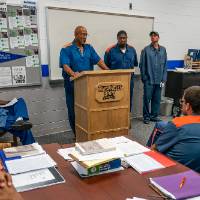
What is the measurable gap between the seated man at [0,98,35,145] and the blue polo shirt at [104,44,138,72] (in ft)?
5.72

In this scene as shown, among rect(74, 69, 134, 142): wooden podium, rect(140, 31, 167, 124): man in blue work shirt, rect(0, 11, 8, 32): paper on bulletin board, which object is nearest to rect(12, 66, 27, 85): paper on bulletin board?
rect(0, 11, 8, 32): paper on bulletin board

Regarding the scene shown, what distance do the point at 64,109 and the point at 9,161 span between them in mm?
2720

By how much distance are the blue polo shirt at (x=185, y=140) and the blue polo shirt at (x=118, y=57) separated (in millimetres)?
2748

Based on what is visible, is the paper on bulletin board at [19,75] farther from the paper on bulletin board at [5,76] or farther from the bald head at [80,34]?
the bald head at [80,34]

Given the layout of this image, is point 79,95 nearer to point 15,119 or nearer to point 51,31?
point 15,119

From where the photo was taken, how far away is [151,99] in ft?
15.8

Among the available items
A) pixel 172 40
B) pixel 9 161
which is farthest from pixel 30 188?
pixel 172 40

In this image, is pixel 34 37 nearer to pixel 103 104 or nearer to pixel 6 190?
pixel 103 104

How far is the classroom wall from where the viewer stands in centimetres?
385

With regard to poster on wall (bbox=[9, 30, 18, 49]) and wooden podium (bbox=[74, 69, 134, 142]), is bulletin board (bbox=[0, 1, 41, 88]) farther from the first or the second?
wooden podium (bbox=[74, 69, 134, 142])

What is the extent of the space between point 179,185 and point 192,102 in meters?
0.68

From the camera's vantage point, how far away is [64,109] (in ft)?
13.9

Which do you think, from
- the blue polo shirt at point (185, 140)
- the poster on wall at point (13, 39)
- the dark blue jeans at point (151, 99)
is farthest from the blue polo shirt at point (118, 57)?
the blue polo shirt at point (185, 140)

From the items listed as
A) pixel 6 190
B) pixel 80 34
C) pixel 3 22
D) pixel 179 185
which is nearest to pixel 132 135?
pixel 80 34
